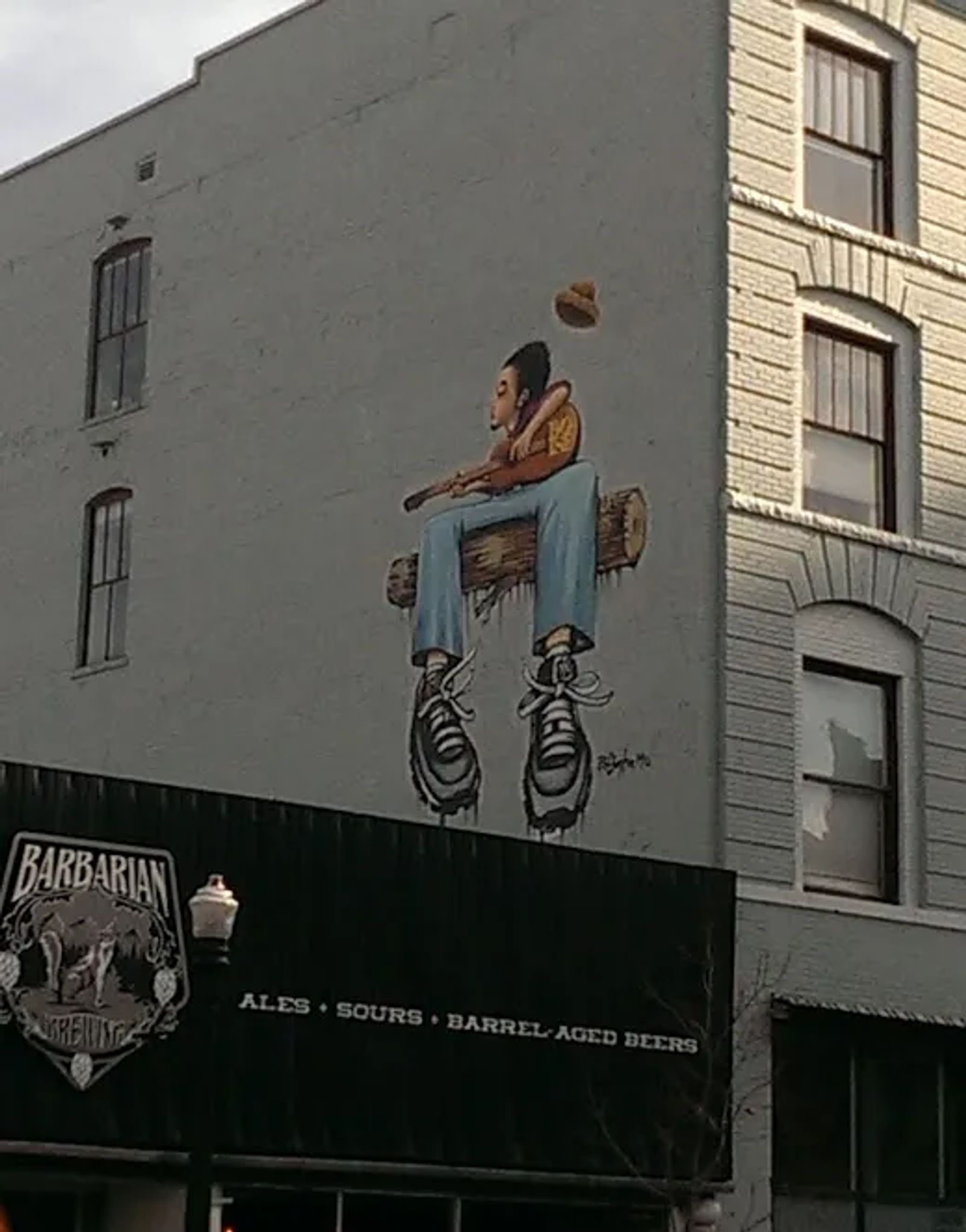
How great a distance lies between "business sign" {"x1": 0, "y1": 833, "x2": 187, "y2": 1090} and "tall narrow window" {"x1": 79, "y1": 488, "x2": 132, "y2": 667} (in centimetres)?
1236

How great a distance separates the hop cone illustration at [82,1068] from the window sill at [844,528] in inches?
335

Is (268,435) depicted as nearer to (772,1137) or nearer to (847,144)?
(847,144)

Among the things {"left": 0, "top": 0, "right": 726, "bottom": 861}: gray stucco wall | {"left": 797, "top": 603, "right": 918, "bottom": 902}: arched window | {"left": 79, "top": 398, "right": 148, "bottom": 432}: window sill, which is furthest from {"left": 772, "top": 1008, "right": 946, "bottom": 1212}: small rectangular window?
{"left": 79, "top": 398, "right": 148, "bottom": 432}: window sill

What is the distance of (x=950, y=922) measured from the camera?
26234 millimetres

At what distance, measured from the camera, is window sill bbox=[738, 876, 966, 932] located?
81.3 feet

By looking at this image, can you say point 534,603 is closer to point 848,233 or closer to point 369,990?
point 848,233

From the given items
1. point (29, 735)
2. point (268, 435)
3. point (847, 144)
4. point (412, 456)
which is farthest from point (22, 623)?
point (847, 144)

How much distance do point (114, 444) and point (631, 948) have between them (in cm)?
1254

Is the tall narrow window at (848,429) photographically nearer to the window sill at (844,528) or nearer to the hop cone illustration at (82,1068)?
the window sill at (844,528)

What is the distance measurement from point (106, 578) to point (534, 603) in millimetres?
8066

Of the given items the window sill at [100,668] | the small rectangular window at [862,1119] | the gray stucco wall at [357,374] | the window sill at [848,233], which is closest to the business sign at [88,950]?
the gray stucco wall at [357,374]

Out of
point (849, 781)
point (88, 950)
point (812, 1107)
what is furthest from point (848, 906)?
point (88, 950)

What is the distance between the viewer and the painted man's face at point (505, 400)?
1105 inches

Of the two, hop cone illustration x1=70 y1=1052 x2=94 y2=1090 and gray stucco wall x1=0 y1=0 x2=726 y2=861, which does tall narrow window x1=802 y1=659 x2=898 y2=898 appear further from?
hop cone illustration x1=70 y1=1052 x2=94 y2=1090
